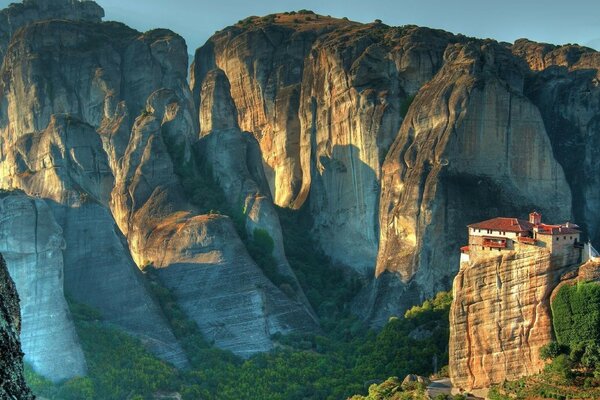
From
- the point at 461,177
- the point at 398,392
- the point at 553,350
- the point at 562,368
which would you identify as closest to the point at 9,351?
the point at 562,368

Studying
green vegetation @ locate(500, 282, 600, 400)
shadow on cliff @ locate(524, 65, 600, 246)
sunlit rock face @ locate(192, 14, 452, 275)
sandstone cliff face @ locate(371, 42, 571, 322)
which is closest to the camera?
green vegetation @ locate(500, 282, 600, 400)

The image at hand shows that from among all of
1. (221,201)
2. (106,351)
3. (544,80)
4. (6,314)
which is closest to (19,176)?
(221,201)

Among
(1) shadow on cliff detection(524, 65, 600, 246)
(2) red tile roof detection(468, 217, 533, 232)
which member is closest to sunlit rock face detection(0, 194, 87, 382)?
(2) red tile roof detection(468, 217, 533, 232)

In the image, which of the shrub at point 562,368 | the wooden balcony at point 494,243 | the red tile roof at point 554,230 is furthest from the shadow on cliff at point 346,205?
the shrub at point 562,368

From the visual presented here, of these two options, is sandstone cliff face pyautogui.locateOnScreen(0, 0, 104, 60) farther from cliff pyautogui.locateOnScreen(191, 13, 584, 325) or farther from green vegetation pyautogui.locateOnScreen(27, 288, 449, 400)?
green vegetation pyautogui.locateOnScreen(27, 288, 449, 400)

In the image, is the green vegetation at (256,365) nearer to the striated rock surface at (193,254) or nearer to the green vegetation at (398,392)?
the striated rock surface at (193,254)

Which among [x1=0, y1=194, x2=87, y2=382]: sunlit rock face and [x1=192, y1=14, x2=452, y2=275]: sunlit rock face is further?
[x1=192, y1=14, x2=452, y2=275]: sunlit rock face

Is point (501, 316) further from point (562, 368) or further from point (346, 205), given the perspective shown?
point (346, 205)
